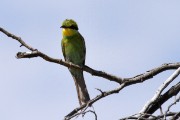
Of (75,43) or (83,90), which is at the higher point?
(75,43)

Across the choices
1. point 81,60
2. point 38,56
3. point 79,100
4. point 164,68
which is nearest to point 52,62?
point 38,56

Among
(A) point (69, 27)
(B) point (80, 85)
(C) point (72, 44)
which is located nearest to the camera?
(B) point (80, 85)

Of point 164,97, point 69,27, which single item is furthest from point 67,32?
point 164,97

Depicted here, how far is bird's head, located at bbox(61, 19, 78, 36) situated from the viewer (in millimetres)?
6117

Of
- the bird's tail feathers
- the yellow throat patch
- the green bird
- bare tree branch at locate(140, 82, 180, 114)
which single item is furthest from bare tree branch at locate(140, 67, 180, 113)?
the yellow throat patch

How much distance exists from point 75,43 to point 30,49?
9.58 feet

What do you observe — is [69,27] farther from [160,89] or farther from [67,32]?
[160,89]

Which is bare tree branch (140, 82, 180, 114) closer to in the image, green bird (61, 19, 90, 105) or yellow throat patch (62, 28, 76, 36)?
green bird (61, 19, 90, 105)

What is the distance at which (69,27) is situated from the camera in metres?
6.17

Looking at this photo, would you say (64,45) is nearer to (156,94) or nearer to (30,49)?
(30,49)

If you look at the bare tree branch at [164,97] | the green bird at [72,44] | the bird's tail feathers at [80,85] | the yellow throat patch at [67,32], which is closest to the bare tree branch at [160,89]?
the bare tree branch at [164,97]

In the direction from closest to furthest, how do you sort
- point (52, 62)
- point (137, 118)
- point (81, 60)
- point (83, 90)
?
point (137, 118) → point (52, 62) → point (83, 90) → point (81, 60)

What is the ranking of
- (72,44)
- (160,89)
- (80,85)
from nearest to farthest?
1. (160,89)
2. (80,85)
3. (72,44)

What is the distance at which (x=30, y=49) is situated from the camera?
316 centimetres
